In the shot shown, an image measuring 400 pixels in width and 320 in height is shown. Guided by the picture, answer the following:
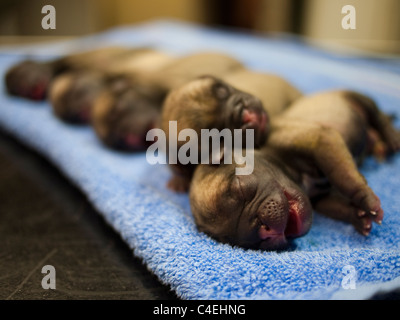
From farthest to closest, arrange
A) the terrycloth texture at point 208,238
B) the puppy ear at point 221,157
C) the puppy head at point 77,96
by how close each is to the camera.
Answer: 1. the puppy head at point 77,96
2. the puppy ear at point 221,157
3. the terrycloth texture at point 208,238

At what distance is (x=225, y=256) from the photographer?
4.02 feet

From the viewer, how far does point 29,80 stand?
2855mm

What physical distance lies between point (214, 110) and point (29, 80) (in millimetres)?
1788

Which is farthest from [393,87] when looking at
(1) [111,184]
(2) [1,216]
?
(2) [1,216]

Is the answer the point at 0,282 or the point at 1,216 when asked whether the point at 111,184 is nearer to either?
the point at 1,216

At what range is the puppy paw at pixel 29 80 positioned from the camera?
2.86 m

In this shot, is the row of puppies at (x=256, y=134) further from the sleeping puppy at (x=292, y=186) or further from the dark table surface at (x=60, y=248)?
the dark table surface at (x=60, y=248)

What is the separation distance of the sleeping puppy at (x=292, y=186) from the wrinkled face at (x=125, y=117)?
66cm

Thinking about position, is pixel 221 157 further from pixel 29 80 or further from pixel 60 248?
pixel 29 80

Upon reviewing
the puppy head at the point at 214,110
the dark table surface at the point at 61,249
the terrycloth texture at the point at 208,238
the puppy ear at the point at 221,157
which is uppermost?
the puppy head at the point at 214,110

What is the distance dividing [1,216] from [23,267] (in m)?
0.42

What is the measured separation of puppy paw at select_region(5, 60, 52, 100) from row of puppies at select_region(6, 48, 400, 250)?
0.34 m

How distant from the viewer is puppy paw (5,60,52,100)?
286 cm

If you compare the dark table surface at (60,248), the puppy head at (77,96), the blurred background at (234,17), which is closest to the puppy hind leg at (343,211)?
the dark table surface at (60,248)
